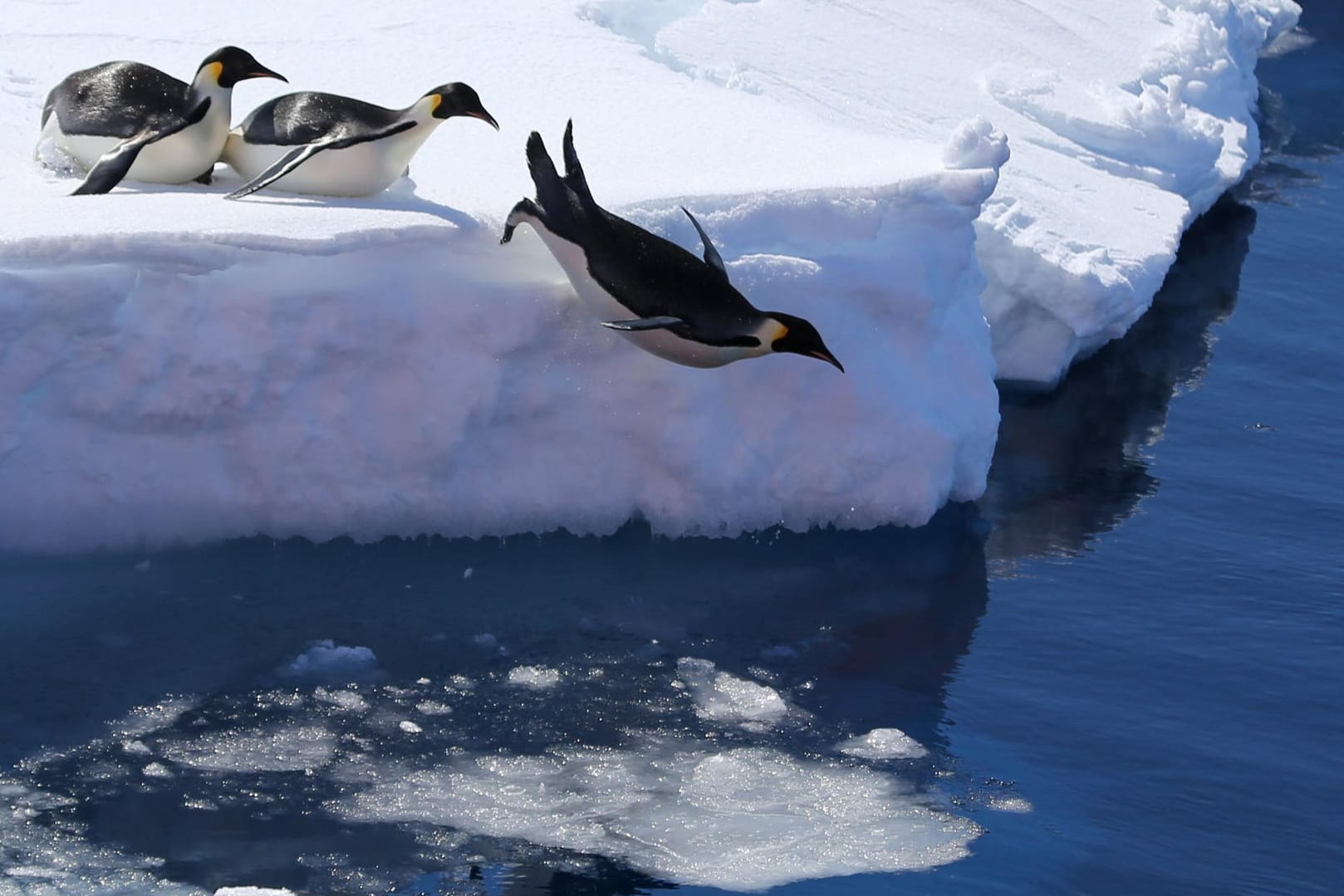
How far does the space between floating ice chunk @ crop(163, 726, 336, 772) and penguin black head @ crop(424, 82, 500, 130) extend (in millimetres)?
2076

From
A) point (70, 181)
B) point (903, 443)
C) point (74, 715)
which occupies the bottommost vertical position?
point (74, 715)

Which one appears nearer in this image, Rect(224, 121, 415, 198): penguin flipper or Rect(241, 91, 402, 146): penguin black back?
Rect(224, 121, 415, 198): penguin flipper

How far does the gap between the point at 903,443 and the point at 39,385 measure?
2677mm

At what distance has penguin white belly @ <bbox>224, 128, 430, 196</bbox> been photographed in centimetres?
535

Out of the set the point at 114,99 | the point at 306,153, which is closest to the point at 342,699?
the point at 306,153

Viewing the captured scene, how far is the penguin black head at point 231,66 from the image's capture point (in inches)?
215

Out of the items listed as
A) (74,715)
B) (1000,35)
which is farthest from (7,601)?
(1000,35)

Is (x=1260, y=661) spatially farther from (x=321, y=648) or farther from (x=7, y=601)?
(x=7, y=601)

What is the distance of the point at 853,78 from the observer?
29.3 feet

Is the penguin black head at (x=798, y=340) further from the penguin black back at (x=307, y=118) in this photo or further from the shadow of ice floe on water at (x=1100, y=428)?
the penguin black back at (x=307, y=118)

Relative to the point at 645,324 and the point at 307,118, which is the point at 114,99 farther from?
the point at 645,324

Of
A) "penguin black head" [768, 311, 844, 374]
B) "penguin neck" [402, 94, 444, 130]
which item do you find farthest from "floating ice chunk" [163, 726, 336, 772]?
"penguin neck" [402, 94, 444, 130]

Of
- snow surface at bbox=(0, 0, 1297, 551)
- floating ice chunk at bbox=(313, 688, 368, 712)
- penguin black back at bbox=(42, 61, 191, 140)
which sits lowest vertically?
floating ice chunk at bbox=(313, 688, 368, 712)

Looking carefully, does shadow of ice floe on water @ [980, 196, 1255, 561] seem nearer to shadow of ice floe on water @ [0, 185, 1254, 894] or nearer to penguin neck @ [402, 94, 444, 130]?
shadow of ice floe on water @ [0, 185, 1254, 894]
